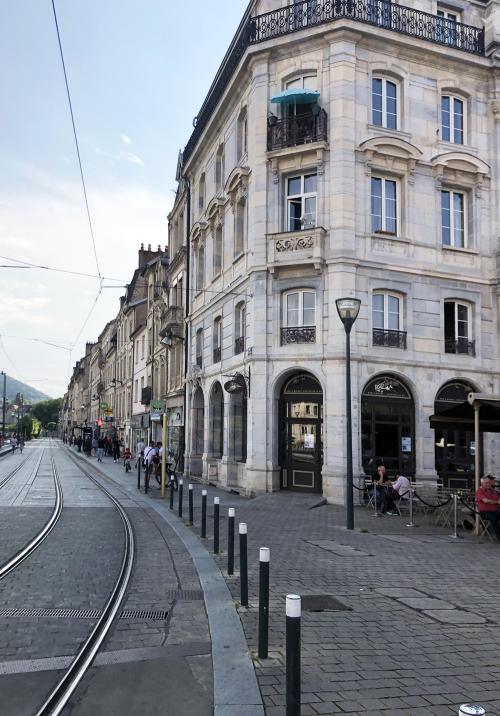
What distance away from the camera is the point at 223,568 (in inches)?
356

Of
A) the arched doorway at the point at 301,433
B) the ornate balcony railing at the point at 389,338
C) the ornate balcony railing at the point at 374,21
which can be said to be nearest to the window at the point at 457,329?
the ornate balcony railing at the point at 389,338

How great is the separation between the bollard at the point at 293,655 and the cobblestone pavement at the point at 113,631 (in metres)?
0.85

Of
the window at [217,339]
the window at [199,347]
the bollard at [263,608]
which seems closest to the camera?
the bollard at [263,608]

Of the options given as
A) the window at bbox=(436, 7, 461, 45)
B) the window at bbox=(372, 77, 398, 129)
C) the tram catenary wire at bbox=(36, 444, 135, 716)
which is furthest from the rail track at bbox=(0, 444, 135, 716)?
the window at bbox=(436, 7, 461, 45)

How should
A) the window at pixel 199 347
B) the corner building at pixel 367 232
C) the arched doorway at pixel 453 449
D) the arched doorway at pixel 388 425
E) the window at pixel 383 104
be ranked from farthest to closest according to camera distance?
the window at pixel 199 347
the window at pixel 383 104
the arched doorway at pixel 453 449
the corner building at pixel 367 232
the arched doorway at pixel 388 425

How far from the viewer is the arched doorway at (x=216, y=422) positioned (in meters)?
25.9

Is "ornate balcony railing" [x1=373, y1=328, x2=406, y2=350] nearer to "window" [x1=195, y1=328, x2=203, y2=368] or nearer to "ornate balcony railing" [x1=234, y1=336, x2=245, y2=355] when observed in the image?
"ornate balcony railing" [x1=234, y1=336, x2=245, y2=355]

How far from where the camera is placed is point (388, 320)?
19.9 meters

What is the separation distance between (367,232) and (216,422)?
10407 millimetres

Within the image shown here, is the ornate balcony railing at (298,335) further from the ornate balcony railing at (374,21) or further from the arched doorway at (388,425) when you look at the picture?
the ornate balcony railing at (374,21)

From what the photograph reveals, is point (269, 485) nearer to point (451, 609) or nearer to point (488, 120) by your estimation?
point (451, 609)

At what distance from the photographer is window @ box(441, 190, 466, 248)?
21328 mm

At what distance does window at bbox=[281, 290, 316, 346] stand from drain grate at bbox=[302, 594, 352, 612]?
12.5 metres

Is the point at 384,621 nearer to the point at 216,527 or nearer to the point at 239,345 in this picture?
the point at 216,527
